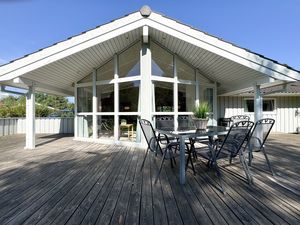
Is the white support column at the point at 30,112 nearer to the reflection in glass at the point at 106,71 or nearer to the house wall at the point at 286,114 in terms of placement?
the reflection in glass at the point at 106,71

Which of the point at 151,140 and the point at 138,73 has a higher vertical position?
the point at 138,73

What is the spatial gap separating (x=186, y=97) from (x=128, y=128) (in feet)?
7.36

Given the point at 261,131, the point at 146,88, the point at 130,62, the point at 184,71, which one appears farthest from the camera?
the point at 184,71

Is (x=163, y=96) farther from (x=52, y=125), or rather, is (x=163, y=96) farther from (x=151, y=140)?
(x=52, y=125)

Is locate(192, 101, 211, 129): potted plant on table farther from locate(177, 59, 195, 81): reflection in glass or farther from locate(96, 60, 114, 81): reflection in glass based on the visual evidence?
locate(96, 60, 114, 81): reflection in glass

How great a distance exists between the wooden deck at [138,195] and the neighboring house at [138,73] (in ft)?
5.53

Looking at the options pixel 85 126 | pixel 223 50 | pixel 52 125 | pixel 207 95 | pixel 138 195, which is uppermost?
pixel 223 50

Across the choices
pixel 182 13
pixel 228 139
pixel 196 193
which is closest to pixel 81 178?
pixel 196 193

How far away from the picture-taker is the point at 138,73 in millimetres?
5707

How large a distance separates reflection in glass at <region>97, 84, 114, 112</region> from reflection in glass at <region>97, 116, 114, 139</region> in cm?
29

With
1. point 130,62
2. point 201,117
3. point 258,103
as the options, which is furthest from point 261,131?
point 130,62

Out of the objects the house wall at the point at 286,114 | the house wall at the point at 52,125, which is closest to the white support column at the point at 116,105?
the house wall at the point at 52,125

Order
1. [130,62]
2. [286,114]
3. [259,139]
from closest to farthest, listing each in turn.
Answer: [259,139] → [130,62] → [286,114]

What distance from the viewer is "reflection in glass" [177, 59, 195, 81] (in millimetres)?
6104
